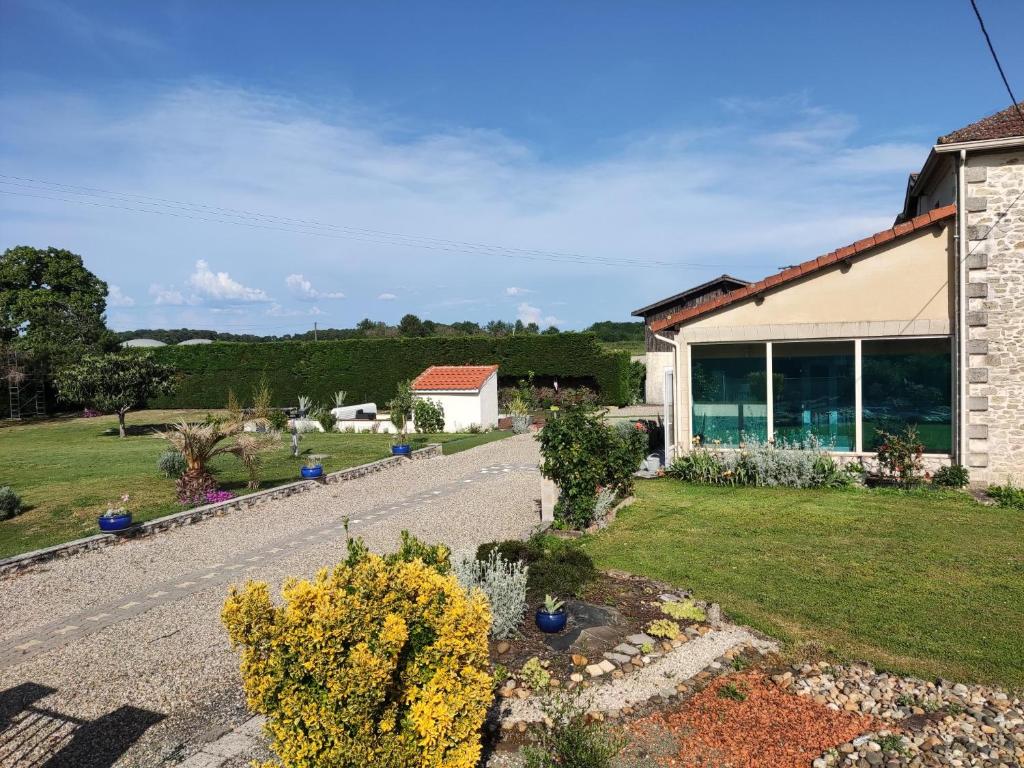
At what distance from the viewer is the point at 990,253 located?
40.1 feet

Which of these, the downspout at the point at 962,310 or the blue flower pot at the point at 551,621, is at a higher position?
the downspout at the point at 962,310

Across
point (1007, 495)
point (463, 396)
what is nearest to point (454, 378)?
point (463, 396)

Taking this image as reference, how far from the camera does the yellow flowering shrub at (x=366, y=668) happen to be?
352cm

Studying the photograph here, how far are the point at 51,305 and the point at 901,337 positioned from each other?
171 ft

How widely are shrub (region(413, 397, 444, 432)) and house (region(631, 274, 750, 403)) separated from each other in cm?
1051

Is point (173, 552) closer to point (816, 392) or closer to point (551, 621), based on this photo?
point (551, 621)

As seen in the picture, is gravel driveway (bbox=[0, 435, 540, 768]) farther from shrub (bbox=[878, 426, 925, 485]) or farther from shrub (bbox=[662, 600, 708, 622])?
shrub (bbox=[878, 426, 925, 485])

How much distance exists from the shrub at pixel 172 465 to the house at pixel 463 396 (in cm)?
1123

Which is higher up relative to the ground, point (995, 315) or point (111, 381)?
point (995, 315)

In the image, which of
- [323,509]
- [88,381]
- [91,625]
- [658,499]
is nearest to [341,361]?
[88,381]

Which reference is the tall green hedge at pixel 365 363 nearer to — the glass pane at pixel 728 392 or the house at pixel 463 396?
the house at pixel 463 396

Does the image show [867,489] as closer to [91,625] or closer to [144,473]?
[91,625]

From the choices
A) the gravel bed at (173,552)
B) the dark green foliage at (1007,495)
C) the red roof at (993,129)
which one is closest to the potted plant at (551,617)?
the gravel bed at (173,552)

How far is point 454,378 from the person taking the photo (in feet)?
91.7
